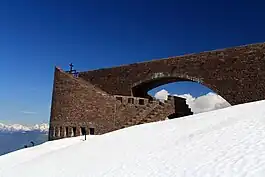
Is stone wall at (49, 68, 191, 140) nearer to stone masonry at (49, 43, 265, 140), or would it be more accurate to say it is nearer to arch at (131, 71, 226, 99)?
stone masonry at (49, 43, 265, 140)

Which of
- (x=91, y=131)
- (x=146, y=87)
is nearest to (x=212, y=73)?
(x=146, y=87)

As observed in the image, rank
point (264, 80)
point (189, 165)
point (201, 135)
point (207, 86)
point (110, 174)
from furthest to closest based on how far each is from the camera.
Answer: point (207, 86) → point (264, 80) → point (201, 135) → point (110, 174) → point (189, 165)

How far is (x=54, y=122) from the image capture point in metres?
22.8

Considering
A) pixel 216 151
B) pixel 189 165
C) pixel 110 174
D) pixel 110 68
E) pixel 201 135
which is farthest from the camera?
pixel 110 68

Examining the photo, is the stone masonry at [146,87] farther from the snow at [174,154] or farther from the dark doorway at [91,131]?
the snow at [174,154]

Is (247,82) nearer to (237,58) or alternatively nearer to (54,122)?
(237,58)

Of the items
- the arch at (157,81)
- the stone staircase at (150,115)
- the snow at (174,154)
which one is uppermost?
the arch at (157,81)

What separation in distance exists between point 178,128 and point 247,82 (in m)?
9.17

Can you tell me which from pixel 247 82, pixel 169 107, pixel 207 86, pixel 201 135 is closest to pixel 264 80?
pixel 247 82

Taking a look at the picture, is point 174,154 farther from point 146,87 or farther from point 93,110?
point 146,87

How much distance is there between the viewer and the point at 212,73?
1969 cm

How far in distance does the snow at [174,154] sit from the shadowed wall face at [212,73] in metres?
7.51

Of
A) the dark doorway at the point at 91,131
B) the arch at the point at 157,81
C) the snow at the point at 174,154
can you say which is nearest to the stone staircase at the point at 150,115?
the dark doorway at the point at 91,131

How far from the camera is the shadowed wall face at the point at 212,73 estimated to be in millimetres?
18109
